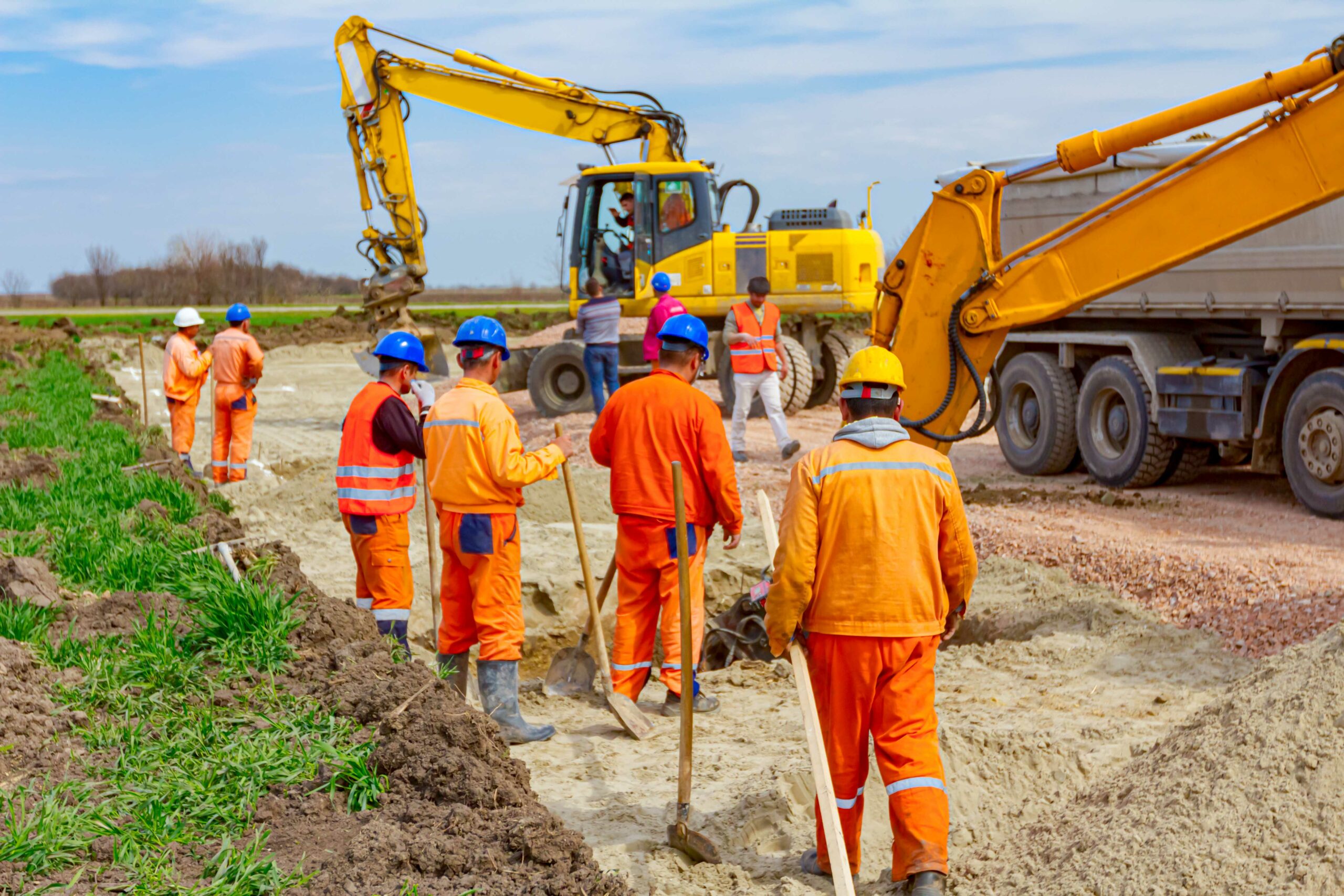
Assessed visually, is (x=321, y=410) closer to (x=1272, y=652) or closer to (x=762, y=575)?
(x=762, y=575)

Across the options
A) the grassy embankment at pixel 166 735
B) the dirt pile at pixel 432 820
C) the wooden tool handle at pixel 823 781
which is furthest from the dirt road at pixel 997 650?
the grassy embankment at pixel 166 735

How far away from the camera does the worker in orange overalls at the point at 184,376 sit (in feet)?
39.5

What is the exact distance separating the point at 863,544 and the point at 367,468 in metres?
3.14

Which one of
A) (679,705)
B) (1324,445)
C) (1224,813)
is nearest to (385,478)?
(679,705)

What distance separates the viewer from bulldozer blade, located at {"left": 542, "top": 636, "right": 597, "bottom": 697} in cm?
700

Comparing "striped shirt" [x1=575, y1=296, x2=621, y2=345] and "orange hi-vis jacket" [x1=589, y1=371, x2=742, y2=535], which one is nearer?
"orange hi-vis jacket" [x1=589, y1=371, x2=742, y2=535]

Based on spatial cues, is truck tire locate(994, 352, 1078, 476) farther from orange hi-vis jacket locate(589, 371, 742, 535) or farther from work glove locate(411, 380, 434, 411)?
orange hi-vis jacket locate(589, 371, 742, 535)

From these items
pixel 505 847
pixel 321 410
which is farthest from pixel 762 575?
pixel 321 410

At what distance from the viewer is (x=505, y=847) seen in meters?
3.80

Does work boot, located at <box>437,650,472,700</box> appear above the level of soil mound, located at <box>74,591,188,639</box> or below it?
below

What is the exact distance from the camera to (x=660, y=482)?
6016 millimetres

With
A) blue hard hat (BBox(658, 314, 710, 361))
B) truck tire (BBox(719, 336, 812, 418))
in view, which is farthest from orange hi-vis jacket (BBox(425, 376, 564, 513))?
truck tire (BBox(719, 336, 812, 418))

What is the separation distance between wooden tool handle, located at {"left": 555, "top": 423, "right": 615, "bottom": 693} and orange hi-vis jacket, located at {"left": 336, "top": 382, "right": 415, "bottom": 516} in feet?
2.64

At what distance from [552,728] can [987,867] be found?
2.47 m
